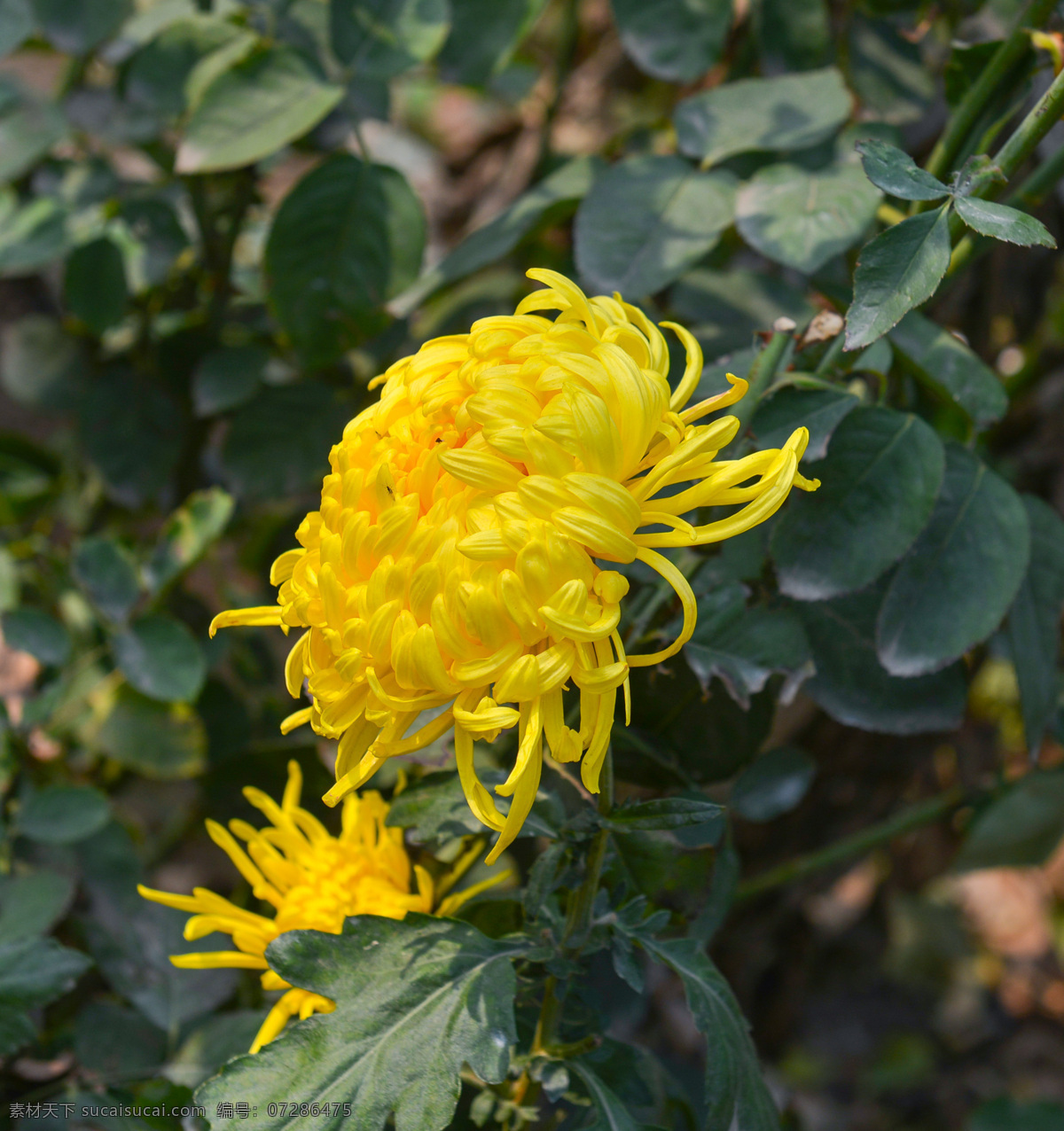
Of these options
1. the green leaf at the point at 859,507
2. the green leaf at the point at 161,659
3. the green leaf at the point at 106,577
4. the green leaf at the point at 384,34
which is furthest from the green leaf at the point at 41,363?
the green leaf at the point at 859,507

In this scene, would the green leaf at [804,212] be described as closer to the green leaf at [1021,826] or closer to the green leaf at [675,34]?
the green leaf at [675,34]

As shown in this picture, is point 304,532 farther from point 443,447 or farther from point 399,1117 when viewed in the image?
point 399,1117

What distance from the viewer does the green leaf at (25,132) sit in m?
1.06

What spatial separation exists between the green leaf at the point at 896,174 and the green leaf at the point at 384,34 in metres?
0.57

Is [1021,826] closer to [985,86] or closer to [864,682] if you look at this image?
[864,682]

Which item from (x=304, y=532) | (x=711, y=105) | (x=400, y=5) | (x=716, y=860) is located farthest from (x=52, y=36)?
(x=716, y=860)

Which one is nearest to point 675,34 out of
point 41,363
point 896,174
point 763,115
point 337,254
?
point 763,115

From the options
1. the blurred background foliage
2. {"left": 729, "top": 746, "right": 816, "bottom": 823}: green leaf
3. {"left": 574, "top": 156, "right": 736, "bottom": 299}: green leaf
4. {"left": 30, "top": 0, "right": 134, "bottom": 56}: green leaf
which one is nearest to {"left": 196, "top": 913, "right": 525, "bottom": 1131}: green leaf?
the blurred background foliage

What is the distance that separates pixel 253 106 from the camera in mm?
931

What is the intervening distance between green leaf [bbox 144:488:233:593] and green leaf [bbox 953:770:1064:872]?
935 millimetres

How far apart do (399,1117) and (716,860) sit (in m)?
0.32

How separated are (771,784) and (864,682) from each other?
0.13 meters

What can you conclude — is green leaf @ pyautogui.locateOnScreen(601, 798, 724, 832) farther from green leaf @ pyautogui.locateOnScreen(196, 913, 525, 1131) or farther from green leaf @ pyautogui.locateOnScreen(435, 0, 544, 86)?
green leaf @ pyautogui.locateOnScreen(435, 0, 544, 86)

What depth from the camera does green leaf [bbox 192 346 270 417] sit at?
1076mm
